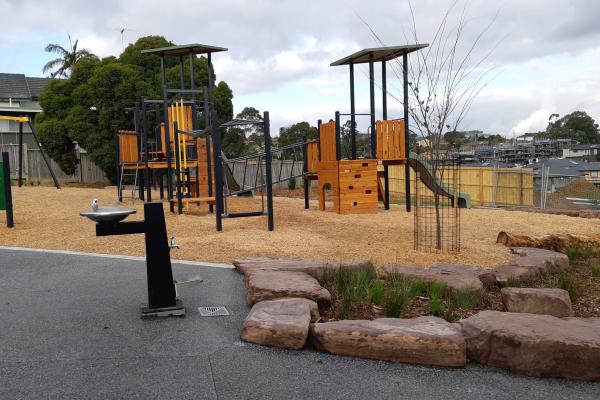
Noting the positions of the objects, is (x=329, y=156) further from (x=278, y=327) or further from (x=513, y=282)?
(x=278, y=327)

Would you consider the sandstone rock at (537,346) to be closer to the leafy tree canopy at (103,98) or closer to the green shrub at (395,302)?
the green shrub at (395,302)

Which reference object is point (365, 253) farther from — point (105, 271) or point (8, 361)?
point (8, 361)

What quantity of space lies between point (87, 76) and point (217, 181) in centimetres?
1861

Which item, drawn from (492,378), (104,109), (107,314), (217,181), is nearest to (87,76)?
(104,109)

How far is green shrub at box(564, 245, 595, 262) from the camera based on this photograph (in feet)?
24.8

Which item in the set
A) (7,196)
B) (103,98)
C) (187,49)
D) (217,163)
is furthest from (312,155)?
(103,98)

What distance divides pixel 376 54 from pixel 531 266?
8361mm

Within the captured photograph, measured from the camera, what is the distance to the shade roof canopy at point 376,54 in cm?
1230

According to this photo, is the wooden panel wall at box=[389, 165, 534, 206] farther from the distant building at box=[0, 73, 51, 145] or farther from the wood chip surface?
the distant building at box=[0, 73, 51, 145]

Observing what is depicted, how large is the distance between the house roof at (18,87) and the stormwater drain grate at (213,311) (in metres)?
43.5

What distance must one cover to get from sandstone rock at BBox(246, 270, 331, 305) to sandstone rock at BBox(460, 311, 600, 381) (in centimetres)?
133

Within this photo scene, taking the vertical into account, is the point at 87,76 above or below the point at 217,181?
above

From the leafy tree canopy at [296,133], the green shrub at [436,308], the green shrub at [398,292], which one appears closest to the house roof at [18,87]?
the leafy tree canopy at [296,133]

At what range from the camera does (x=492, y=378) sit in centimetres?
357
